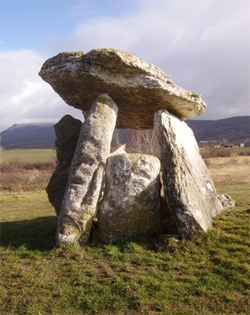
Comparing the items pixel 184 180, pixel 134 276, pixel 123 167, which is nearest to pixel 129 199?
pixel 123 167

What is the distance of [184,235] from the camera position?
22.6ft

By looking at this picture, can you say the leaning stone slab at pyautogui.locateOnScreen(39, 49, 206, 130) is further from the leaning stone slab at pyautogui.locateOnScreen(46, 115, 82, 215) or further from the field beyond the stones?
the field beyond the stones

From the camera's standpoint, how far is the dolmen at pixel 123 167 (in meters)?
7.51

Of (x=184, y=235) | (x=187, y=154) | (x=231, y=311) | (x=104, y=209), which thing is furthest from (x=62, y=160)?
(x=231, y=311)

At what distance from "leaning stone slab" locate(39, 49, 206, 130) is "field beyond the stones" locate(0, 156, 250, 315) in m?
4.54

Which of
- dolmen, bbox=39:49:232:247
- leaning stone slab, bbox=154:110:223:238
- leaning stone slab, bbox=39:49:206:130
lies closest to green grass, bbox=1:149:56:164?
leaning stone slab, bbox=39:49:206:130

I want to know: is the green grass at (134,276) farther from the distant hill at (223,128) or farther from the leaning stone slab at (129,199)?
the distant hill at (223,128)

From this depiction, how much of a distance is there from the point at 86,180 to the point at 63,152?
3041 millimetres

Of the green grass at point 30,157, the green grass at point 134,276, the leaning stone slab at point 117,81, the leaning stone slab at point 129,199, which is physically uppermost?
the leaning stone slab at point 117,81

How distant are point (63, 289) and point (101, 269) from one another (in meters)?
1.05

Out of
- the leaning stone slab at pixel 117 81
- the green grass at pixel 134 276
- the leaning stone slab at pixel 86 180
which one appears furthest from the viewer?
the leaning stone slab at pixel 117 81

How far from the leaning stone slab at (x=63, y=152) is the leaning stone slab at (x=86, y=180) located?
2.04m

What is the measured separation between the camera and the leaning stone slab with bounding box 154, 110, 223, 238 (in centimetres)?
704

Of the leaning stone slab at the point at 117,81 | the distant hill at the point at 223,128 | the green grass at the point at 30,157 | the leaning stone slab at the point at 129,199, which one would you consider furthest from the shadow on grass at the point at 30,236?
the distant hill at the point at 223,128
